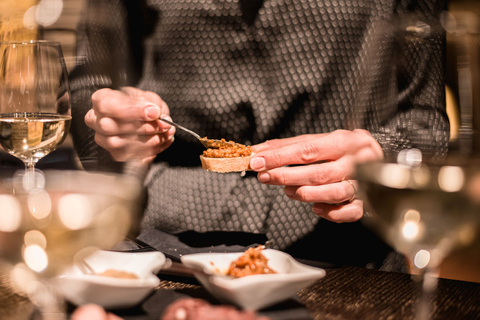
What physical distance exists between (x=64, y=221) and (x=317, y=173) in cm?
79

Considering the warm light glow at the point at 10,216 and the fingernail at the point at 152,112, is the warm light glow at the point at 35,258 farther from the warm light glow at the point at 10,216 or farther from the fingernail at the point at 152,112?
the fingernail at the point at 152,112

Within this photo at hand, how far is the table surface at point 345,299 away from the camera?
2.39 ft

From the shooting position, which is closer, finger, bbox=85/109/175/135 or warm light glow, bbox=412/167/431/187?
warm light glow, bbox=412/167/431/187

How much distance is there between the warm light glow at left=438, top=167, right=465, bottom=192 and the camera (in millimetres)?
562

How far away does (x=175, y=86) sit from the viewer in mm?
1619

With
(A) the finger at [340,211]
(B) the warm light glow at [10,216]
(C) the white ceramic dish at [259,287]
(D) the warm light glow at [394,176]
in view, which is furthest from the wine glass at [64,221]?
(A) the finger at [340,211]

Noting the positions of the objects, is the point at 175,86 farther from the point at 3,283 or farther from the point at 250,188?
the point at 3,283

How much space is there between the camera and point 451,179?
57 centimetres

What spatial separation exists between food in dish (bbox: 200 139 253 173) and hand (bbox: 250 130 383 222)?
0.13 feet

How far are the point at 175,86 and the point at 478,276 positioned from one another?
6.79 feet

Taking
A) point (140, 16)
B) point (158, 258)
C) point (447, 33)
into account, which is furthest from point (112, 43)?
point (140, 16)

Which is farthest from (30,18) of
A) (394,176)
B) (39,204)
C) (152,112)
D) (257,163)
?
(394,176)

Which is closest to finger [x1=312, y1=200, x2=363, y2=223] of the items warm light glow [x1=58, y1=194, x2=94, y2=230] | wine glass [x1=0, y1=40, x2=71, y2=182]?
wine glass [x1=0, y1=40, x2=71, y2=182]

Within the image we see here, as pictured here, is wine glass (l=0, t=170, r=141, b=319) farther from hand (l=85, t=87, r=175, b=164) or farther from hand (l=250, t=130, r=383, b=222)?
hand (l=250, t=130, r=383, b=222)
